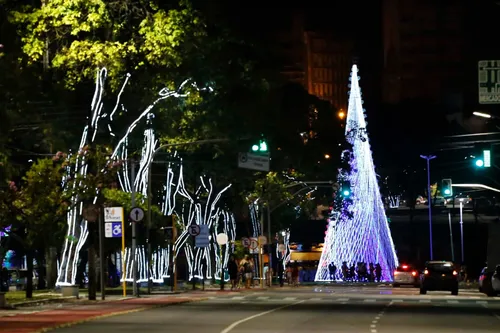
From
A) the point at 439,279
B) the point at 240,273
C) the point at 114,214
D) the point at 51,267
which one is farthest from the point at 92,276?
the point at 240,273

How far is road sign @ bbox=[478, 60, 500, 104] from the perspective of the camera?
34.9 m

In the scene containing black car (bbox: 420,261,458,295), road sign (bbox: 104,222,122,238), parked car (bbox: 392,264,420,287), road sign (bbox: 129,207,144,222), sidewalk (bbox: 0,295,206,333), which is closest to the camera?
sidewalk (bbox: 0,295,206,333)

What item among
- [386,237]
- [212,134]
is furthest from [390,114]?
[212,134]

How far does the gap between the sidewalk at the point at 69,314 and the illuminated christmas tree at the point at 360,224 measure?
1329 inches

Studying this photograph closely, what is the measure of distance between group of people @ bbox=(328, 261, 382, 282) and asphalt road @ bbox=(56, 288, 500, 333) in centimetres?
4055

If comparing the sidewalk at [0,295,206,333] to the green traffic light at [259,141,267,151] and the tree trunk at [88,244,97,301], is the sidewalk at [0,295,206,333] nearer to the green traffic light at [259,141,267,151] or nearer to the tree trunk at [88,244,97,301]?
the tree trunk at [88,244,97,301]

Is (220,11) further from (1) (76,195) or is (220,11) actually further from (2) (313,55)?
(2) (313,55)

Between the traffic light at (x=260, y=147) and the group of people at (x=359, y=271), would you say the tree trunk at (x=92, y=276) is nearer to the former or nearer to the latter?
the traffic light at (x=260, y=147)

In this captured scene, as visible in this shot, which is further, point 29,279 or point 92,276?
point 29,279

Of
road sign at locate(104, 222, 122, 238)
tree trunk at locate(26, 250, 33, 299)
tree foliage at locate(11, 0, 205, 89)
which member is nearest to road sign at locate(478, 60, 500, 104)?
tree foliage at locate(11, 0, 205, 89)

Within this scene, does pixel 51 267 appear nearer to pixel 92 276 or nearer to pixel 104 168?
pixel 92 276

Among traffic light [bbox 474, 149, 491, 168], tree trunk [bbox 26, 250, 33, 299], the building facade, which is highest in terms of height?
the building facade

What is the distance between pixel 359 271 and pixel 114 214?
37.0 m

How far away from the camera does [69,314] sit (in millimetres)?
34094
